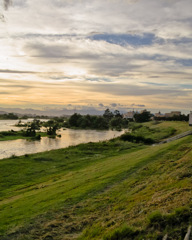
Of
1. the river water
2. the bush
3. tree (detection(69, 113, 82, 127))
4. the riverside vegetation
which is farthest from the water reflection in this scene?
tree (detection(69, 113, 82, 127))

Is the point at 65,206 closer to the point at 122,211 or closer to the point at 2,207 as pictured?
the point at 122,211

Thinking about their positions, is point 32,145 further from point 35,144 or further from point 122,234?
point 122,234

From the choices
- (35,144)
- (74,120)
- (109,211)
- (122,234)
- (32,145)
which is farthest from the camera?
(74,120)

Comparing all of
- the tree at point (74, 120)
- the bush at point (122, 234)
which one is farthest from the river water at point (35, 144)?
the tree at point (74, 120)

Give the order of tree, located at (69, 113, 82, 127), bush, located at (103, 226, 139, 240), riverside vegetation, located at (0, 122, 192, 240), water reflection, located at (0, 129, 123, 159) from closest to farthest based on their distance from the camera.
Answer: bush, located at (103, 226, 139, 240)
riverside vegetation, located at (0, 122, 192, 240)
water reflection, located at (0, 129, 123, 159)
tree, located at (69, 113, 82, 127)

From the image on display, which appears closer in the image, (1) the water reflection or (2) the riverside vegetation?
(2) the riverside vegetation

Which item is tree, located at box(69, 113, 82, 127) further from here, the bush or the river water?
the bush

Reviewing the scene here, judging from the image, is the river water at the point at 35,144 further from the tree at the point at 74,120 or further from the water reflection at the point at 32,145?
the tree at the point at 74,120

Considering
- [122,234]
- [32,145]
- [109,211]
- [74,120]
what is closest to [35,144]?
[32,145]

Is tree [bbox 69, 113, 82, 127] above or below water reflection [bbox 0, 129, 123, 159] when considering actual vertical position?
above

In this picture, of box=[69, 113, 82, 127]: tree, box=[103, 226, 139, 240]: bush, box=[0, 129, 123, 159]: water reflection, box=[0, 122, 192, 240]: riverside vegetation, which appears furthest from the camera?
box=[69, 113, 82, 127]: tree

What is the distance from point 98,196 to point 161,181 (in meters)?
4.00

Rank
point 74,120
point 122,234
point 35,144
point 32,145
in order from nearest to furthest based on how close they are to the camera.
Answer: point 122,234 < point 32,145 < point 35,144 < point 74,120

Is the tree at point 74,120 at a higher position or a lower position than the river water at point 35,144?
higher
